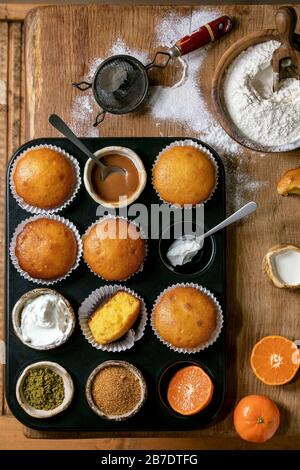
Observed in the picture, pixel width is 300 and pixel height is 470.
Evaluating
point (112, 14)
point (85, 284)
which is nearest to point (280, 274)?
point (85, 284)

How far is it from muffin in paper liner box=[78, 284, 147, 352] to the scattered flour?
0.45 metres

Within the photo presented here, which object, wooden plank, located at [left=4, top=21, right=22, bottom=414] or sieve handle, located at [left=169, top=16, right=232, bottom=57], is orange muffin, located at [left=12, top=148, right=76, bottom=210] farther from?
sieve handle, located at [left=169, top=16, right=232, bottom=57]

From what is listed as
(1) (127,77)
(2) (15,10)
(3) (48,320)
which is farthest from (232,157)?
(2) (15,10)

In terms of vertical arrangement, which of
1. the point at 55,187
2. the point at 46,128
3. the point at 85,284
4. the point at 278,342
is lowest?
the point at 278,342

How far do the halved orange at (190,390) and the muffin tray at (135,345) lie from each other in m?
0.03

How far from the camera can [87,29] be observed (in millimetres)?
2260

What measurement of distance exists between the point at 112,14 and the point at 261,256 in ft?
3.12

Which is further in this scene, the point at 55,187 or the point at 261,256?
the point at 261,256

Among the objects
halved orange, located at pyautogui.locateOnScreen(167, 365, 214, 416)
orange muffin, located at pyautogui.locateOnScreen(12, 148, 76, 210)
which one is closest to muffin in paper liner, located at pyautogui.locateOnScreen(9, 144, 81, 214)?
orange muffin, located at pyautogui.locateOnScreen(12, 148, 76, 210)

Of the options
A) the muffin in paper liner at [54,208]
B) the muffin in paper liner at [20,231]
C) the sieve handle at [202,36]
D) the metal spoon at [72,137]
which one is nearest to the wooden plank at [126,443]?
the muffin in paper liner at [20,231]

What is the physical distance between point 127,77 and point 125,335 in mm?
837

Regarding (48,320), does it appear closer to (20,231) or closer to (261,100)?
(20,231)

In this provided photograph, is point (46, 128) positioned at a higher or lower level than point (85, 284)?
higher

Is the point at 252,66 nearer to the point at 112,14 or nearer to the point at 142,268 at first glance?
the point at 112,14
